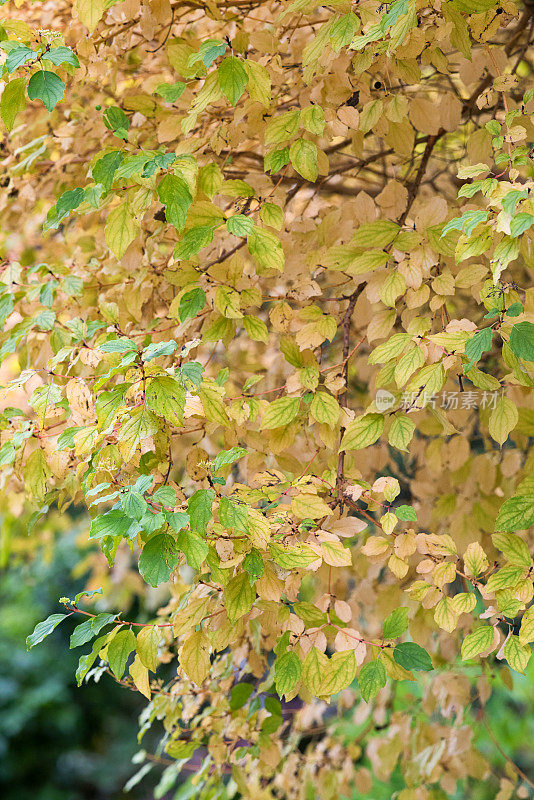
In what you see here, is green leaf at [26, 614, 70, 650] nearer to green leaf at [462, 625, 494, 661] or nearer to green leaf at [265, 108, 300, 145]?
green leaf at [462, 625, 494, 661]

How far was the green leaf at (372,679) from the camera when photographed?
0.88m

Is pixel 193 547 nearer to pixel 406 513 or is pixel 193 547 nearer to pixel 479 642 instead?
pixel 406 513

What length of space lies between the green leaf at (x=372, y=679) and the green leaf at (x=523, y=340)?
0.40 m

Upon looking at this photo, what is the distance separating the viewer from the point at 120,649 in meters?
0.92

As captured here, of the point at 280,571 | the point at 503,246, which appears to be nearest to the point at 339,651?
the point at 280,571

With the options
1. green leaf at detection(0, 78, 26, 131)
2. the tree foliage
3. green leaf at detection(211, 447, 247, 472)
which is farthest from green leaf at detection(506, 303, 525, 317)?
green leaf at detection(0, 78, 26, 131)

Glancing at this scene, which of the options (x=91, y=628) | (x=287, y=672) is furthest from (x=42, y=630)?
(x=287, y=672)

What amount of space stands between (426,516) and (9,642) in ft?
10.3

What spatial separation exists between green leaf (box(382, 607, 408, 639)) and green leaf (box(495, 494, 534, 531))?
0.57ft

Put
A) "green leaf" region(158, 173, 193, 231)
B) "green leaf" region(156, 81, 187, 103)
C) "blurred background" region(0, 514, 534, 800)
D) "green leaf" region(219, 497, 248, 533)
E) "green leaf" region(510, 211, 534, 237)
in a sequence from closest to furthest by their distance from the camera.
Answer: "green leaf" region(510, 211, 534, 237) → "green leaf" region(219, 497, 248, 533) → "green leaf" region(158, 173, 193, 231) → "green leaf" region(156, 81, 187, 103) → "blurred background" region(0, 514, 534, 800)

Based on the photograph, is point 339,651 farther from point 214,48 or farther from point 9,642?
point 9,642

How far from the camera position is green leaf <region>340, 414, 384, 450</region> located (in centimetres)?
99

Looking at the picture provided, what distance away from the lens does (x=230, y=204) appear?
123 cm

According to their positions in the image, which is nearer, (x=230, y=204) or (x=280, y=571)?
(x=280, y=571)
